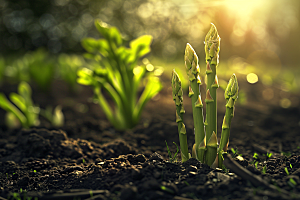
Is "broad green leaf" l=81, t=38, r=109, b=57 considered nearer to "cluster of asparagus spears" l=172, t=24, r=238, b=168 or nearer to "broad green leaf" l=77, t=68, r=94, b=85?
"broad green leaf" l=77, t=68, r=94, b=85

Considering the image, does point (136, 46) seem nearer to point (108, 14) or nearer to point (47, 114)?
point (47, 114)

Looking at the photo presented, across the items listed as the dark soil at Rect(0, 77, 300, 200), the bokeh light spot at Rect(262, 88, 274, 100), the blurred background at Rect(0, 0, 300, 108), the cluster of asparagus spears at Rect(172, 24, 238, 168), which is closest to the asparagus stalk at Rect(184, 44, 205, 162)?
the cluster of asparagus spears at Rect(172, 24, 238, 168)

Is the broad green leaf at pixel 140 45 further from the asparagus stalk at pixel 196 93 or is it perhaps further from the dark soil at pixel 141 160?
the asparagus stalk at pixel 196 93

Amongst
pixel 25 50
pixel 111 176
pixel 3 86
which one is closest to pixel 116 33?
pixel 111 176

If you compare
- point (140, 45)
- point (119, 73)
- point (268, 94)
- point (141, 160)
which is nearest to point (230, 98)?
point (141, 160)

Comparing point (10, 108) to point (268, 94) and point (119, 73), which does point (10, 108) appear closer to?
point (119, 73)

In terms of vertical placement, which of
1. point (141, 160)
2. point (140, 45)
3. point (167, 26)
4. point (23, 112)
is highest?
point (167, 26)
